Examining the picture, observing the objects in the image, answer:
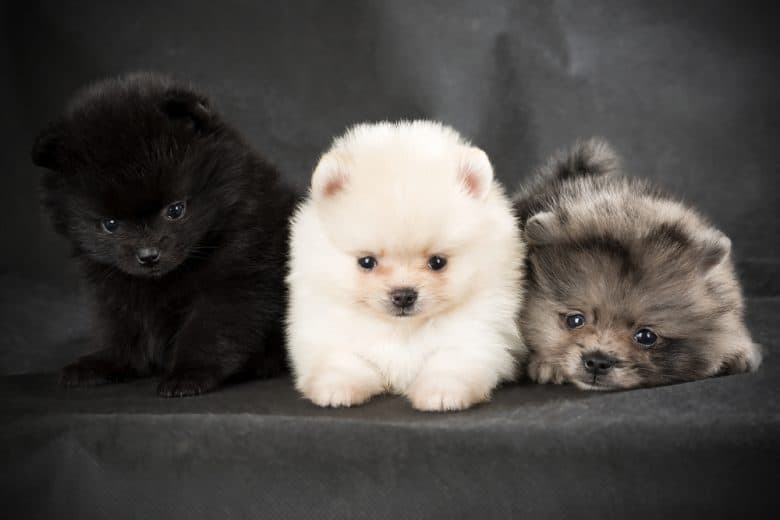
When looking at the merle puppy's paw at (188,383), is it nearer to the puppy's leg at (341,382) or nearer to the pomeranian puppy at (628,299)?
the puppy's leg at (341,382)

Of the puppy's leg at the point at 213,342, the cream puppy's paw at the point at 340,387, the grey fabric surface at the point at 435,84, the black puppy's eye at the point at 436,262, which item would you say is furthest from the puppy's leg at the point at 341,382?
the grey fabric surface at the point at 435,84

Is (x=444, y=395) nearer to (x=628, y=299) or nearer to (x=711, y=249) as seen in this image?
(x=628, y=299)

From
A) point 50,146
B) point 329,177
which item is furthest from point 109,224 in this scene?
point 329,177

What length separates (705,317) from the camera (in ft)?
9.92

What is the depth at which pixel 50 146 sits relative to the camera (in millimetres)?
2996

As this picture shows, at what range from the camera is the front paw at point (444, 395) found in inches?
112

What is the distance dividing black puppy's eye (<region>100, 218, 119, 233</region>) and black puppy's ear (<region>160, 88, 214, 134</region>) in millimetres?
418

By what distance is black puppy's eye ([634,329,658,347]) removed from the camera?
9.91 feet

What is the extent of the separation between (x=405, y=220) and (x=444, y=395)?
579mm

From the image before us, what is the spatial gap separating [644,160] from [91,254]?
2.96 m

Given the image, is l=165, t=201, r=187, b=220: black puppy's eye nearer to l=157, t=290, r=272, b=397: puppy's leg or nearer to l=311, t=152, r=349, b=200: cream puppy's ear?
l=157, t=290, r=272, b=397: puppy's leg

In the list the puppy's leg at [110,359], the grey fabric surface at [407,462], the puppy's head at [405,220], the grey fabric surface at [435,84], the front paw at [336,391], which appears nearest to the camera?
the grey fabric surface at [407,462]

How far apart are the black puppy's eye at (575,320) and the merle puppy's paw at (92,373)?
5.56 ft

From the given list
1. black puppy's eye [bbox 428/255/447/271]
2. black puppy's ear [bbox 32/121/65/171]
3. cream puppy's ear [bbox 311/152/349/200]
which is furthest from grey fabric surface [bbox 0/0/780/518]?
black puppy's eye [bbox 428/255/447/271]
